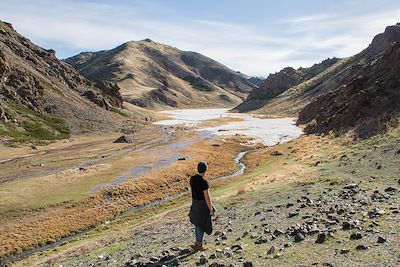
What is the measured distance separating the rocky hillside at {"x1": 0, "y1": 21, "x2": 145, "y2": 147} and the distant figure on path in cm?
9460

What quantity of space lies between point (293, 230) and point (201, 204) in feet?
15.7

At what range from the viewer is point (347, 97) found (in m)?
91.6

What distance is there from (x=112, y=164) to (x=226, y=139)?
1665 inches

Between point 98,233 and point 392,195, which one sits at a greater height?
point 392,195

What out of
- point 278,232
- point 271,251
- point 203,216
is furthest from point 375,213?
point 203,216

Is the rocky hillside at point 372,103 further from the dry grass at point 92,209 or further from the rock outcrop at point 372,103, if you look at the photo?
the dry grass at point 92,209

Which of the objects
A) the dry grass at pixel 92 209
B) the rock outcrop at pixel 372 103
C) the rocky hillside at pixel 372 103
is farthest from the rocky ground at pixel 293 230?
the rocky hillside at pixel 372 103

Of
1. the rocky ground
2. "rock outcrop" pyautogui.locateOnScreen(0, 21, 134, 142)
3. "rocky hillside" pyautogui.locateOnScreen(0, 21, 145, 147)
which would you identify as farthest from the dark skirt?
"rock outcrop" pyautogui.locateOnScreen(0, 21, 134, 142)

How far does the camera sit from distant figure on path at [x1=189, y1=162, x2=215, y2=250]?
59.5ft

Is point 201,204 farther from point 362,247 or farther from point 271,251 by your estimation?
point 362,247

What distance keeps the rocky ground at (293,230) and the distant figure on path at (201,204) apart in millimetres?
1250

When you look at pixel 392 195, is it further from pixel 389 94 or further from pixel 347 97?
pixel 347 97

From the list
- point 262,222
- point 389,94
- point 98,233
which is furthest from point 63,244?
point 389,94

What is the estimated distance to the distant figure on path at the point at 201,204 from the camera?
59.5 ft
